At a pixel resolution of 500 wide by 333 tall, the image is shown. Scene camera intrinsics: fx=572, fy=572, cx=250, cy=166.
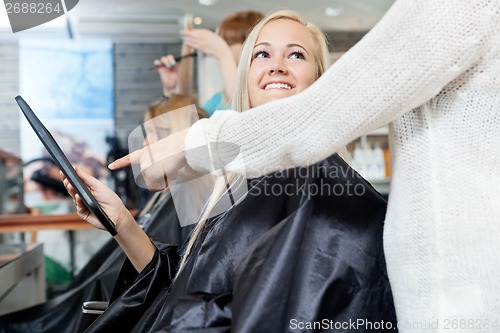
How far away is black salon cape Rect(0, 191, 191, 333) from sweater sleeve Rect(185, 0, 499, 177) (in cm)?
100

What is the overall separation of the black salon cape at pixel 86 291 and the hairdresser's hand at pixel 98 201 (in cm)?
52

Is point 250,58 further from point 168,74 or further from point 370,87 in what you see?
point 168,74

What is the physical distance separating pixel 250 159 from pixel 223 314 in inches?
10.1

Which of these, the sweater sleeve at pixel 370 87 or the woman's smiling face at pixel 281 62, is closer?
the sweater sleeve at pixel 370 87

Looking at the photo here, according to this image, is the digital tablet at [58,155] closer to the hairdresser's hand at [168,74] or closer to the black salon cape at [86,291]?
the black salon cape at [86,291]

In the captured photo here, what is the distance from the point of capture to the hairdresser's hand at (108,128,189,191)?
973mm

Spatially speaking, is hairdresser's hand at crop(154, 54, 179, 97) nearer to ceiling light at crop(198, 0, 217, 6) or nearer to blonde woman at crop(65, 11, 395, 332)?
blonde woman at crop(65, 11, 395, 332)

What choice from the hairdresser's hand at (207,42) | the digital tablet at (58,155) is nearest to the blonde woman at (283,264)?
the digital tablet at (58,155)

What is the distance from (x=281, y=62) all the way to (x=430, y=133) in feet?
1.91

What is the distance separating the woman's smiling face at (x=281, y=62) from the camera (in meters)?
1.38

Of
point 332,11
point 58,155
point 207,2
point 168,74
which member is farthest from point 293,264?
point 332,11

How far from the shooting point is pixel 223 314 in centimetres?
93

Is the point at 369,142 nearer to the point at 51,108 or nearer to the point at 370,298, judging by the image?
the point at 51,108

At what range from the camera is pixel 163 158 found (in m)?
0.98
